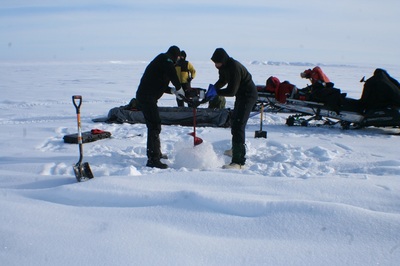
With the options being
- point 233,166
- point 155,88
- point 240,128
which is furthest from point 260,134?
point 155,88

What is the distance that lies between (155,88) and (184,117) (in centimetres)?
281

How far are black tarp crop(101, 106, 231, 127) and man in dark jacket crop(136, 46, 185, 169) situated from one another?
2665 mm

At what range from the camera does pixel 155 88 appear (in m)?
4.80

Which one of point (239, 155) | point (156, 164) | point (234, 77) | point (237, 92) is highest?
point (234, 77)

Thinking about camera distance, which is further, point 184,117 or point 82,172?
point 184,117

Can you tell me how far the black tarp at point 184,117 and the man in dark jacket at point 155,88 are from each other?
267 cm

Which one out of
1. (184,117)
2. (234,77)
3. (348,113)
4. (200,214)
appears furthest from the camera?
(184,117)

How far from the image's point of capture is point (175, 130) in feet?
23.1

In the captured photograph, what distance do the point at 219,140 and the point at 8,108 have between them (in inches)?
271

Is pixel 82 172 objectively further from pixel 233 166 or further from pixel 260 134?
pixel 260 134

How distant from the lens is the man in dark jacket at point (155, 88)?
463cm

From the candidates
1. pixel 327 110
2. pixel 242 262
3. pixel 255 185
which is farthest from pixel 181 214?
pixel 327 110

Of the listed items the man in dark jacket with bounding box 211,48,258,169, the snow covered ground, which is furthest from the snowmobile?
the man in dark jacket with bounding box 211,48,258,169

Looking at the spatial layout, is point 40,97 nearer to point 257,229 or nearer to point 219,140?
point 219,140
